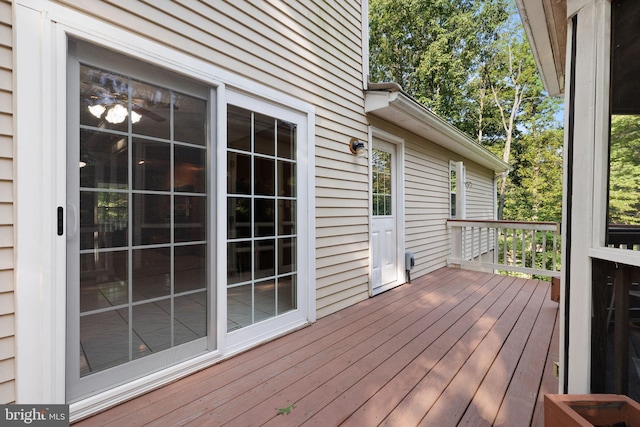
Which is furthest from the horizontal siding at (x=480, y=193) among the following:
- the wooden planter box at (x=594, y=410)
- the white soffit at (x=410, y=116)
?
the wooden planter box at (x=594, y=410)

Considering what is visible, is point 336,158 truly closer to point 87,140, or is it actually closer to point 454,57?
point 87,140

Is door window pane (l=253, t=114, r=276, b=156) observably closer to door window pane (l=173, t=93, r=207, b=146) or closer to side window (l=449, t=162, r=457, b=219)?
door window pane (l=173, t=93, r=207, b=146)

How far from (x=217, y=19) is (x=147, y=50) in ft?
2.19

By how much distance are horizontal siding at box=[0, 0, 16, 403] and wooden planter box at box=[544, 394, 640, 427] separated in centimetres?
242

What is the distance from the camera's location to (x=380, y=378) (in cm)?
197

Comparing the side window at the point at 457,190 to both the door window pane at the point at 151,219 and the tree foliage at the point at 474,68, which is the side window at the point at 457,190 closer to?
the door window pane at the point at 151,219

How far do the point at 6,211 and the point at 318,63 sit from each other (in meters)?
2.81

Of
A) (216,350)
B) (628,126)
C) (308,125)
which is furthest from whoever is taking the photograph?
(308,125)

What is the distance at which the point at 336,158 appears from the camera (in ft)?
11.0

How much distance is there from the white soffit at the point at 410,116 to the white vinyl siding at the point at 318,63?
0.68ft

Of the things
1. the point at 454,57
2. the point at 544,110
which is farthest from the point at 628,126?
the point at 544,110

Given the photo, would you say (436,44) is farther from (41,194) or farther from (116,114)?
(41,194)

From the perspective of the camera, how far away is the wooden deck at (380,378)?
5.26ft

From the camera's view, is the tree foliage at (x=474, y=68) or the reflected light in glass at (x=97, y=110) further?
the tree foliage at (x=474, y=68)
